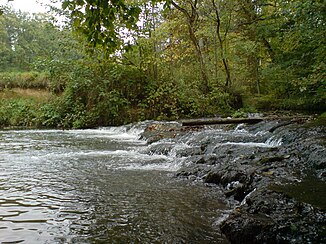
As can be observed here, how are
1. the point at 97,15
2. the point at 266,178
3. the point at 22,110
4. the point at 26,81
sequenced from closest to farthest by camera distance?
the point at 97,15 → the point at 266,178 → the point at 22,110 → the point at 26,81

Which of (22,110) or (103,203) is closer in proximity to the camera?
(103,203)

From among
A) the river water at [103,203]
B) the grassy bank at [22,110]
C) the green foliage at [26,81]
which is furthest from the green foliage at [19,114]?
the river water at [103,203]

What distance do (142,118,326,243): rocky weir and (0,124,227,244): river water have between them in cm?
29

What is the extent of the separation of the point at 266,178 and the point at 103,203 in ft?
7.38

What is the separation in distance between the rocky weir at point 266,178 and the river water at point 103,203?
29 centimetres

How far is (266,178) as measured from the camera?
14.0ft

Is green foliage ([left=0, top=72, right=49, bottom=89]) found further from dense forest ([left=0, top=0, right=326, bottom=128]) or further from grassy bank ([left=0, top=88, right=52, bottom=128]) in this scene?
dense forest ([left=0, top=0, right=326, bottom=128])

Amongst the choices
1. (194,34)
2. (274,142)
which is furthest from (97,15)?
(194,34)

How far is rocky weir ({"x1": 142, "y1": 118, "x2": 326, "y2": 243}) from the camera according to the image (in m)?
2.75

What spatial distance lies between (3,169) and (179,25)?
48.9ft

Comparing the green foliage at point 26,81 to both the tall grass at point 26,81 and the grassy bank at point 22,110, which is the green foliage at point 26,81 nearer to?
the tall grass at point 26,81

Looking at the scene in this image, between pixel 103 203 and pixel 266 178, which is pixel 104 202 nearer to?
pixel 103 203

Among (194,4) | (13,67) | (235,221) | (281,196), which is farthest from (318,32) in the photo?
(13,67)

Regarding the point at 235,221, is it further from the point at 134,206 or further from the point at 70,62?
the point at 70,62
